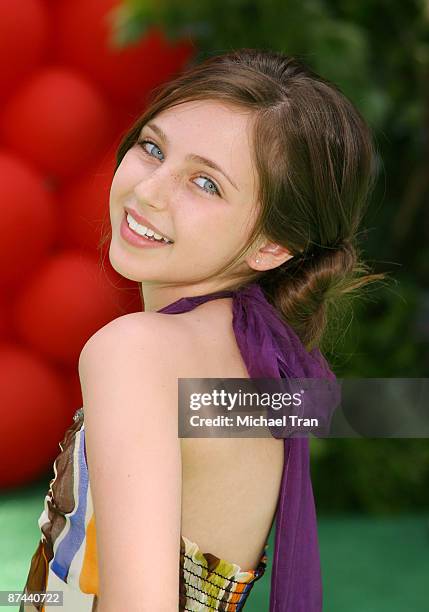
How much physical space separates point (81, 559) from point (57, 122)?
2070 mm

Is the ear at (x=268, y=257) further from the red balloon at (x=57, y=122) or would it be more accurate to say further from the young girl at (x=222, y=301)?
the red balloon at (x=57, y=122)

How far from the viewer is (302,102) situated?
96 centimetres

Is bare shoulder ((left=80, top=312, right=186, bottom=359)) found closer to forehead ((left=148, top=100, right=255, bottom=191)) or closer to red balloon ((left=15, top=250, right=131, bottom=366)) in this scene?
forehead ((left=148, top=100, right=255, bottom=191))

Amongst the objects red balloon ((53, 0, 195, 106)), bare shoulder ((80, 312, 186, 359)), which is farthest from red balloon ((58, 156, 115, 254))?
bare shoulder ((80, 312, 186, 359))

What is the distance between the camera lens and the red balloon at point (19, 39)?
274 centimetres

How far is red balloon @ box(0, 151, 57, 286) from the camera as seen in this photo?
2705 mm

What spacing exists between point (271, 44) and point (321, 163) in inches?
68.2

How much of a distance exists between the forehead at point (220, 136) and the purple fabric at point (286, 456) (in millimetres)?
136

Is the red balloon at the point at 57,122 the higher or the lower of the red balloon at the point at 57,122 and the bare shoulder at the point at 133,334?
the higher

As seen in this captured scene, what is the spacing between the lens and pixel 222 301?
0.95m

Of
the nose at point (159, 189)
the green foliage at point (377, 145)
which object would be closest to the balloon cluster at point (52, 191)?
the green foliage at point (377, 145)

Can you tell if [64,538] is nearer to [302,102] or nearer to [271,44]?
[302,102]

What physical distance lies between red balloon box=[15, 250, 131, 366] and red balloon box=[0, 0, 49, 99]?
0.59 m

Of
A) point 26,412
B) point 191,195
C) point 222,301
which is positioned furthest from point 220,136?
point 26,412
